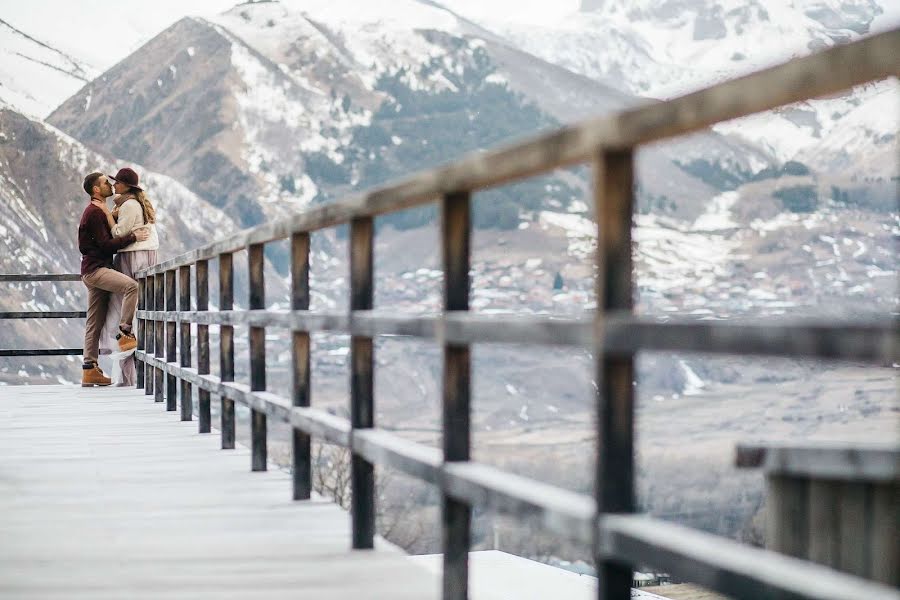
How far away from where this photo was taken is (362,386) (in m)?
3.76

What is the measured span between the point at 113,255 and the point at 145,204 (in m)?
0.89

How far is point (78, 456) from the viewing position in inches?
248

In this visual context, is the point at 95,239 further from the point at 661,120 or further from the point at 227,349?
the point at 661,120

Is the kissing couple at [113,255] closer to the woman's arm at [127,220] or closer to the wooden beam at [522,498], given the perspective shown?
the woman's arm at [127,220]

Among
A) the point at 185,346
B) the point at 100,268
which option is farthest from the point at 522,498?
the point at 100,268

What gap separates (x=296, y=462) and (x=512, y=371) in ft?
609

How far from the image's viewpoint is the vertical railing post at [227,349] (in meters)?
6.22

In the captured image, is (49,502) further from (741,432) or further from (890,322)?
(741,432)

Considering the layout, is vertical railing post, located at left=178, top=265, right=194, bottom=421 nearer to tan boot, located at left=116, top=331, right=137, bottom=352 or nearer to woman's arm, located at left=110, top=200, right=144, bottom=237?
woman's arm, located at left=110, top=200, right=144, bottom=237

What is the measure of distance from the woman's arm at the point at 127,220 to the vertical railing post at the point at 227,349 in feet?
13.3

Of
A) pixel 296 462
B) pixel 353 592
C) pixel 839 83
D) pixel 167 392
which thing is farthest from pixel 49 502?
pixel 167 392

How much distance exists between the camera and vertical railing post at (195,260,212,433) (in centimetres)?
716

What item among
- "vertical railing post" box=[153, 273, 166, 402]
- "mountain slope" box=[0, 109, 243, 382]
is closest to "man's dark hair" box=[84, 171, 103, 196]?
"vertical railing post" box=[153, 273, 166, 402]

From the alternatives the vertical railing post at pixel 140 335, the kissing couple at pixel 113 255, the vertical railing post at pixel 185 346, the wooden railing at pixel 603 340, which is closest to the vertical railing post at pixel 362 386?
the wooden railing at pixel 603 340
